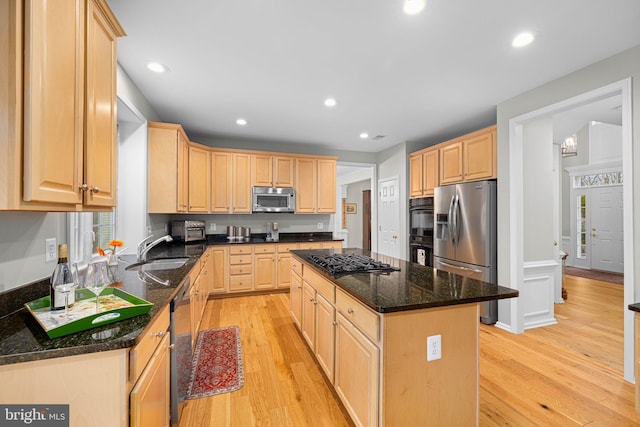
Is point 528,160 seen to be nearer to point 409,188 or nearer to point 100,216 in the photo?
point 409,188

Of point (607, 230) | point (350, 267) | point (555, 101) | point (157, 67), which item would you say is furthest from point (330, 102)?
point (607, 230)

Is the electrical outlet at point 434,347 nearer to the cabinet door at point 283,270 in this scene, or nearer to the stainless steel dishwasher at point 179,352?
the stainless steel dishwasher at point 179,352

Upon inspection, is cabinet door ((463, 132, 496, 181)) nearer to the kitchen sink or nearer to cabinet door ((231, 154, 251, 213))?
cabinet door ((231, 154, 251, 213))

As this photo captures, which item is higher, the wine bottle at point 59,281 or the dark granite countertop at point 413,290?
the wine bottle at point 59,281

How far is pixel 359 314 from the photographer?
1.56 metres

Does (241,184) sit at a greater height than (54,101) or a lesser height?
greater

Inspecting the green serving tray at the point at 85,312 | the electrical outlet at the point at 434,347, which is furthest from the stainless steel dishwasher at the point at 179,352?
the electrical outlet at the point at 434,347

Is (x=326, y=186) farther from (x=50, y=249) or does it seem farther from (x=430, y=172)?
(x=50, y=249)

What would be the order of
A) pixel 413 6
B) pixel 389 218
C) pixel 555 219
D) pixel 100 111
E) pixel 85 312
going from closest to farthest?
pixel 85 312, pixel 100 111, pixel 413 6, pixel 555 219, pixel 389 218

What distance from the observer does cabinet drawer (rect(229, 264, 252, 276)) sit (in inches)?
168

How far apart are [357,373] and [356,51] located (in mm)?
2319

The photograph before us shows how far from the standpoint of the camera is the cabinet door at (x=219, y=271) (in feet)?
13.7

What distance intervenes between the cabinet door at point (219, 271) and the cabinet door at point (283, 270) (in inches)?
31.6

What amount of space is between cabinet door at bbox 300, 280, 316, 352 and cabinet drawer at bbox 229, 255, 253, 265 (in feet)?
6.03
